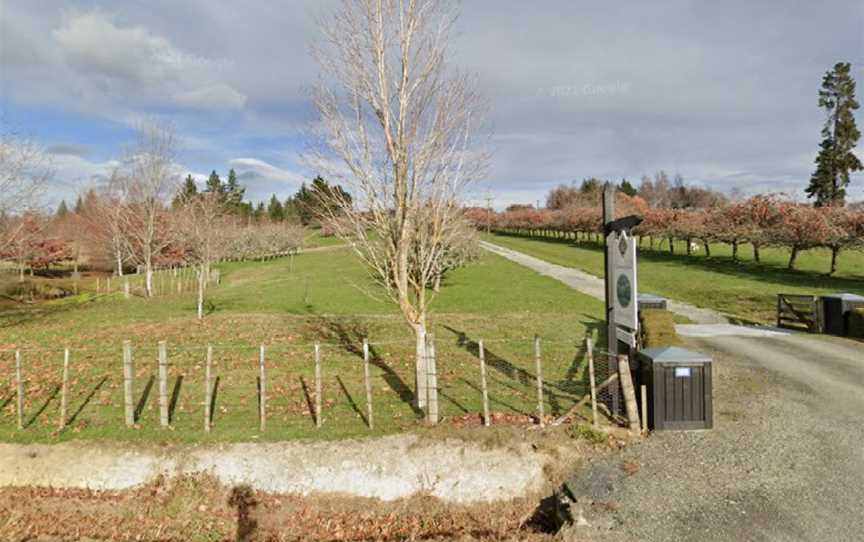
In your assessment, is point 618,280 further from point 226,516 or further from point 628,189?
point 628,189

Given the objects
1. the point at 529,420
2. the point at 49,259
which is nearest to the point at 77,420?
the point at 529,420

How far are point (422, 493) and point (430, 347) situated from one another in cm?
231

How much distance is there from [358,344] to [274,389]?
396cm

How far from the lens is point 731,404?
8812mm

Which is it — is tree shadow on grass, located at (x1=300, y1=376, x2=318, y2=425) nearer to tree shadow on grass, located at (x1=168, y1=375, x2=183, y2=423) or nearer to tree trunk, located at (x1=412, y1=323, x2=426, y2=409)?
tree trunk, located at (x1=412, y1=323, x2=426, y2=409)

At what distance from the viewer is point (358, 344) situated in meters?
14.0

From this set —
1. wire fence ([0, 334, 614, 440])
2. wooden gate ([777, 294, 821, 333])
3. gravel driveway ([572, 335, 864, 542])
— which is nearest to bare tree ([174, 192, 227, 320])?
wire fence ([0, 334, 614, 440])

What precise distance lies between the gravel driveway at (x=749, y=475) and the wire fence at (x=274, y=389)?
1.75 m

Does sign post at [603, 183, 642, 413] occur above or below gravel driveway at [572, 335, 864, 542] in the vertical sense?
above

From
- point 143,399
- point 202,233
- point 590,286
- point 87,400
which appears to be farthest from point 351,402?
point 590,286

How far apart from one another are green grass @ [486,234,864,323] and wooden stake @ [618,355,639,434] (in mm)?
12528

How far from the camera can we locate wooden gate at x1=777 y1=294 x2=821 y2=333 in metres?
15.0

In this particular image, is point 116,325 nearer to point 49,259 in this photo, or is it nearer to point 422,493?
point 422,493

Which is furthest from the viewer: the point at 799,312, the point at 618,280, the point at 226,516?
the point at 799,312
